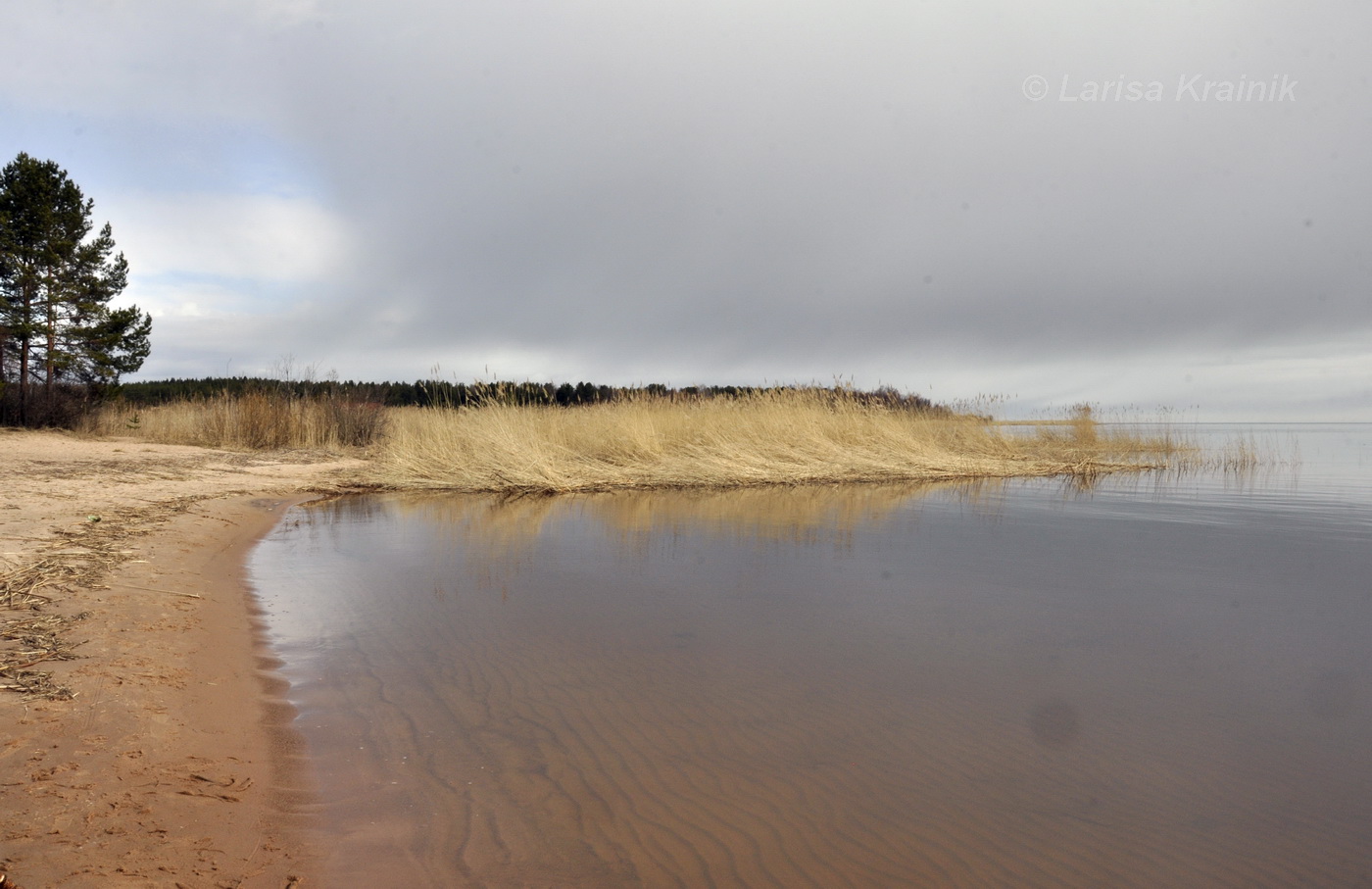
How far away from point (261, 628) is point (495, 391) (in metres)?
11.8

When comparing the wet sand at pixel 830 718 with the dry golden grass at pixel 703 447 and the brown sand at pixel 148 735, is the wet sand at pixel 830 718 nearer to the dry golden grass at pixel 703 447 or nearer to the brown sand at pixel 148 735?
the brown sand at pixel 148 735

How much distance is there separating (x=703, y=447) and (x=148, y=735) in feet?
46.3

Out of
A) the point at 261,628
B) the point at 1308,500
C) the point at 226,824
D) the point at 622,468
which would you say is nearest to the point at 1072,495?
the point at 1308,500

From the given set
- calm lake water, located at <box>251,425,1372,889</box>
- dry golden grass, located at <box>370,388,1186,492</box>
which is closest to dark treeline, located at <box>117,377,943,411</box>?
dry golden grass, located at <box>370,388,1186,492</box>

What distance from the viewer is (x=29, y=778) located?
2.32 metres

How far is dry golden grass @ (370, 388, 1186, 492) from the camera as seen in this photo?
1366 centimetres

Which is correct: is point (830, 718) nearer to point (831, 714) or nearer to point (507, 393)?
point (831, 714)

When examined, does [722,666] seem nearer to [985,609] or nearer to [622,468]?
[985,609]

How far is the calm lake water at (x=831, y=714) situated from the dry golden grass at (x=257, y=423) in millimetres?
13835

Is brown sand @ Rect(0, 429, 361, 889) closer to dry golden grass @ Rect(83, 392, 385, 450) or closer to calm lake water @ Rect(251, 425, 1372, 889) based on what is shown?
calm lake water @ Rect(251, 425, 1372, 889)

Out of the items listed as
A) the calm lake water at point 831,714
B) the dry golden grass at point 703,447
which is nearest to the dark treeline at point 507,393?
the dry golden grass at point 703,447

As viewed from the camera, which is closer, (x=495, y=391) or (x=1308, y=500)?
(x=1308, y=500)

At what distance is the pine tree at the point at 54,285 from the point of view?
23.8m

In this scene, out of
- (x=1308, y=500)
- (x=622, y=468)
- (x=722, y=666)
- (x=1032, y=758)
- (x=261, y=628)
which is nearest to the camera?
(x=1032, y=758)
